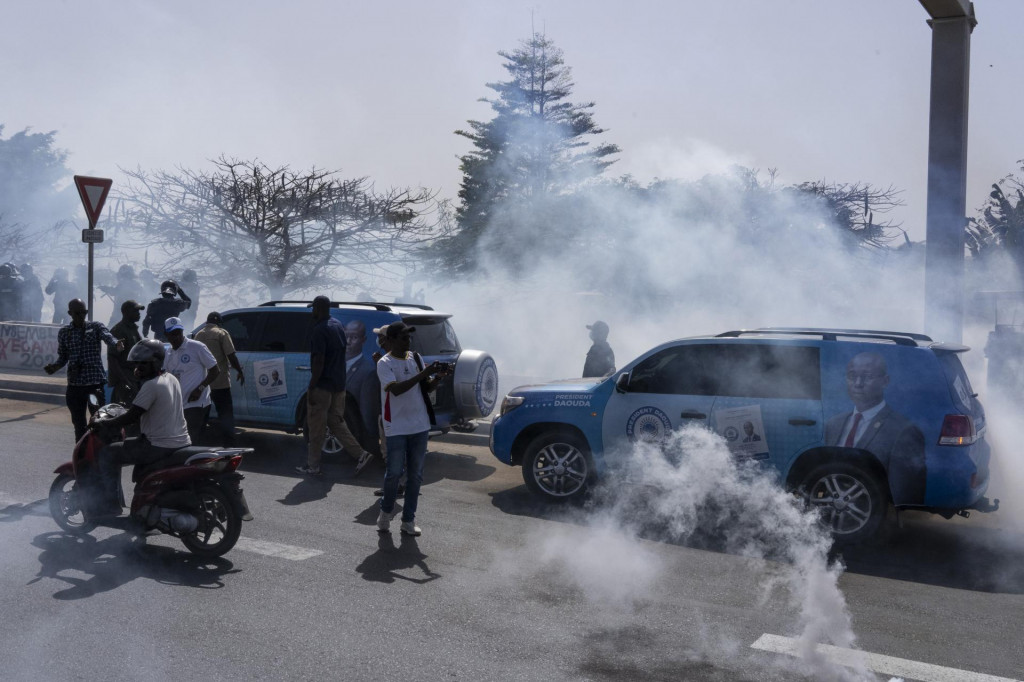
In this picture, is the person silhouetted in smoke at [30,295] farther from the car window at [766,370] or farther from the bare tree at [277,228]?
the car window at [766,370]

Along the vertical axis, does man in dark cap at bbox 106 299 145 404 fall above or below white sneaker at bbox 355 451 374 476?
above

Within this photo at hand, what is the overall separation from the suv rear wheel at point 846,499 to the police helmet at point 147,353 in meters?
4.60

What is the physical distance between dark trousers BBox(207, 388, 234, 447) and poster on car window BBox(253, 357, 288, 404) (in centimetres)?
82

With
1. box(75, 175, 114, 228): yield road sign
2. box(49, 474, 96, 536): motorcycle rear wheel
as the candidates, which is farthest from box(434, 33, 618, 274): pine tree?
box(49, 474, 96, 536): motorcycle rear wheel

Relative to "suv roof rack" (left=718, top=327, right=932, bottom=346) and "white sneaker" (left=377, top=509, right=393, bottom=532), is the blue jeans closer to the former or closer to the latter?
"white sneaker" (left=377, top=509, right=393, bottom=532)

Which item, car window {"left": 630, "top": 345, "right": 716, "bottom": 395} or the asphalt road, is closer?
the asphalt road

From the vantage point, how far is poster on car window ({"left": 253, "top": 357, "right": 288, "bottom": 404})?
33.1 feet

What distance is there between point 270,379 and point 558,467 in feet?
12.4

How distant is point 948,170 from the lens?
938cm

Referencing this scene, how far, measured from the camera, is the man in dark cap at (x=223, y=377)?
30.4 feet

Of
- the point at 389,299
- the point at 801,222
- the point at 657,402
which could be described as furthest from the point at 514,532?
the point at 801,222

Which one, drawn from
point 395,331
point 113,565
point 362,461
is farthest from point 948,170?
point 113,565

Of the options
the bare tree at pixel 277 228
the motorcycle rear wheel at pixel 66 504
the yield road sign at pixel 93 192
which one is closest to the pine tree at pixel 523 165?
the bare tree at pixel 277 228

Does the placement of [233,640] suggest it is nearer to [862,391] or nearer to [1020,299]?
[862,391]
